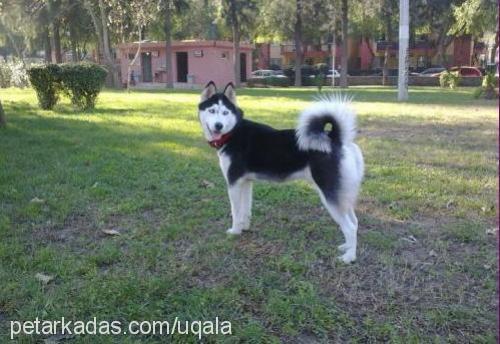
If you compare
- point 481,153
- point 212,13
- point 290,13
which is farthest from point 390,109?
point 212,13

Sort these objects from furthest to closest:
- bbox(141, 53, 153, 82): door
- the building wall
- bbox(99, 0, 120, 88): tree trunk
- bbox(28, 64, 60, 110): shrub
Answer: bbox(141, 53, 153, 82): door < the building wall < bbox(99, 0, 120, 88): tree trunk < bbox(28, 64, 60, 110): shrub

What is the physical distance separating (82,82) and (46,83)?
0.98 meters

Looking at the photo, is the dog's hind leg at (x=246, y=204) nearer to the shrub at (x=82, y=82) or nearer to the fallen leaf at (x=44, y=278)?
the fallen leaf at (x=44, y=278)

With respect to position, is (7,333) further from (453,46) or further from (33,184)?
(453,46)

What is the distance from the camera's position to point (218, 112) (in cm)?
413

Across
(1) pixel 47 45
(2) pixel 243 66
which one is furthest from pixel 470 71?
(1) pixel 47 45

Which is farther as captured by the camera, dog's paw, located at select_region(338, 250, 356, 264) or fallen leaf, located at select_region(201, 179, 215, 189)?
fallen leaf, located at select_region(201, 179, 215, 189)

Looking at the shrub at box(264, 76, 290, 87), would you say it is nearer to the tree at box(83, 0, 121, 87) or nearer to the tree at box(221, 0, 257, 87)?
the tree at box(221, 0, 257, 87)

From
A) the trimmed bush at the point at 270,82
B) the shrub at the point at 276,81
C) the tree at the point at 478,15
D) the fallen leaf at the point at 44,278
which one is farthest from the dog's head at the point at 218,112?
the shrub at the point at 276,81

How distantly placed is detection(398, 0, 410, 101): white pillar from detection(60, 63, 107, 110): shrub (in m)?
11.1

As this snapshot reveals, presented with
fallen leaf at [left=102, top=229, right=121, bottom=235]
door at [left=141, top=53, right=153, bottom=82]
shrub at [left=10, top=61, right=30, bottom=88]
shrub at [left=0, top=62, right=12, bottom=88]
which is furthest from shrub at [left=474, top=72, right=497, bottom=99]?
door at [left=141, top=53, right=153, bottom=82]

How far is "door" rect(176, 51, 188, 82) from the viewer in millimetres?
37678

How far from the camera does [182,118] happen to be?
40.5ft

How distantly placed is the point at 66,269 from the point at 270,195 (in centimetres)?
249
